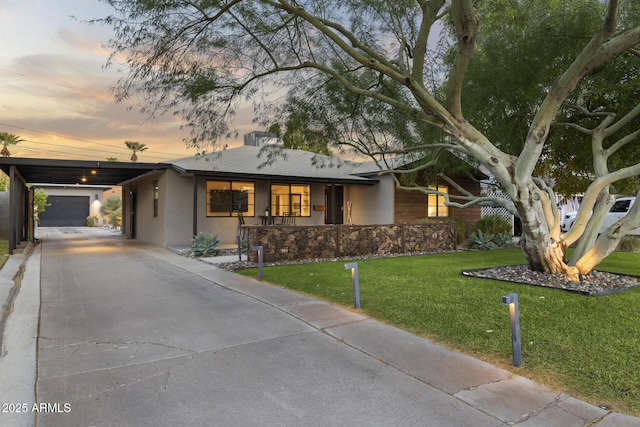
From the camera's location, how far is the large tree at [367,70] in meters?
6.38

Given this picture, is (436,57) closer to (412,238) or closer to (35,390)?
(412,238)

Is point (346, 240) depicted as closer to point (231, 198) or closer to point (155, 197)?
point (231, 198)

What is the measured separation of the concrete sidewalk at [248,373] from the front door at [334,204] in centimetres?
1255

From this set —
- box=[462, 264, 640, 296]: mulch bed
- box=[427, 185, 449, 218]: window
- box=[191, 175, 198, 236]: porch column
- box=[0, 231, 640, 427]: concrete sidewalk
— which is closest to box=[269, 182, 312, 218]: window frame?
box=[191, 175, 198, 236]: porch column

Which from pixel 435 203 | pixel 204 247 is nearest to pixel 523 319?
pixel 204 247

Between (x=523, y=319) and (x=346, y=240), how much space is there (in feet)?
21.9

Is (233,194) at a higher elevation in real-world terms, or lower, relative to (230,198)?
higher

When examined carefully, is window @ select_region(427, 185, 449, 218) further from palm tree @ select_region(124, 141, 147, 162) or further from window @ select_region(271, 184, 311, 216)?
palm tree @ select_region(124, 141, 147, 162)

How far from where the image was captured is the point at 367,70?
9125mm

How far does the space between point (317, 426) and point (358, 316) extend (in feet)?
8.46

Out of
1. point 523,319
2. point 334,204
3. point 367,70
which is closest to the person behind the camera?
point 523,319

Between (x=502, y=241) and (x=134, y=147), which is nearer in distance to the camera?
(x=502, y=241)

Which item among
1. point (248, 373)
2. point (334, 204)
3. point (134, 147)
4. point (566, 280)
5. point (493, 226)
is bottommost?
point (248, 373)

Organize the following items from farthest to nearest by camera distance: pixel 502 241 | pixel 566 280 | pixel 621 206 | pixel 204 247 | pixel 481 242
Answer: pixel 621 206 < pixel 502 241 < pixel 481 242 < pixel 204 247 < pixel 566 280
